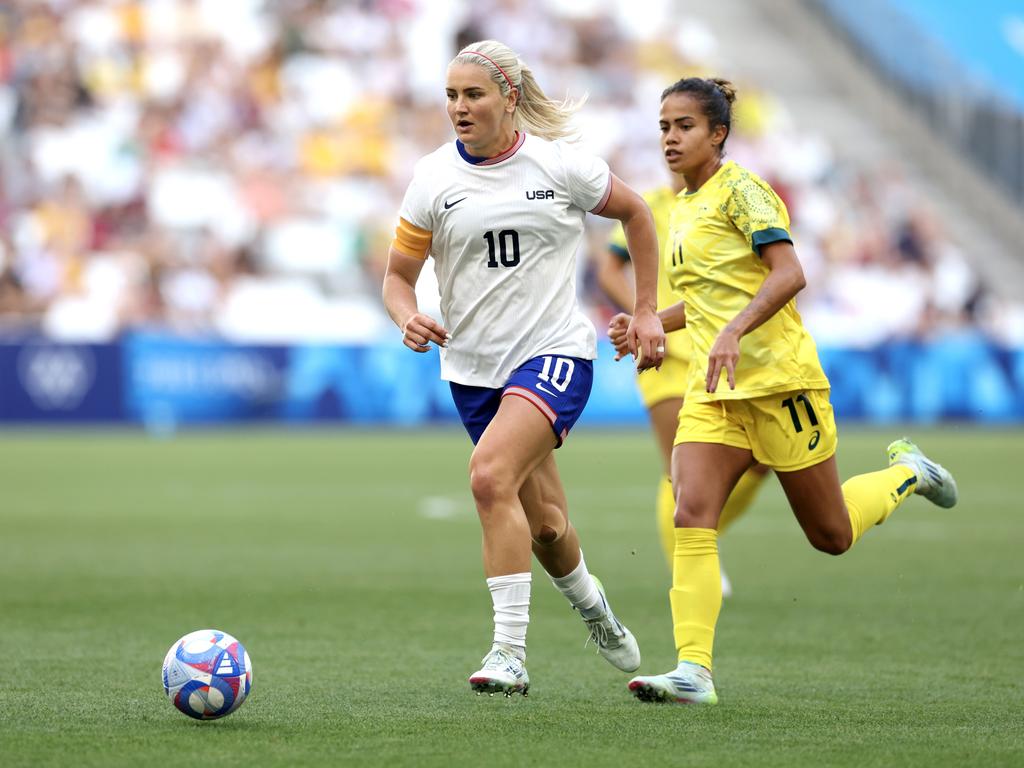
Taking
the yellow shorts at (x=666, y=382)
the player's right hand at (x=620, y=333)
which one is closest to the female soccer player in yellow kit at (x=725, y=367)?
the player's right hand at (x=620, y=333)

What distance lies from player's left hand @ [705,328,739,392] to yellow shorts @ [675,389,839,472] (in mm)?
366

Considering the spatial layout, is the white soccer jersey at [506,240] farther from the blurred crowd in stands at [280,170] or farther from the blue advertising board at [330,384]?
the blurred crowd in stands at [280,170]

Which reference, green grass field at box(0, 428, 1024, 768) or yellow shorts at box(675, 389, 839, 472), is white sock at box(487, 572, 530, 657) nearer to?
green grass field at box(0, 428, 1024, 768)

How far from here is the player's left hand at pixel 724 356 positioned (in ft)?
19.9

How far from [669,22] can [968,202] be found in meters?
6.47

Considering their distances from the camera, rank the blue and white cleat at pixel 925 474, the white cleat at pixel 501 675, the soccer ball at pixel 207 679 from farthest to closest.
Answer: the blue and white cleat at pixel 925 474 < the white cleat at pixel 501 675 < the soccer ball at pixel 207 679

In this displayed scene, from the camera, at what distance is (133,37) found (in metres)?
24.8

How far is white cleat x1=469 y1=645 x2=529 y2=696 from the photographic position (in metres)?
5.87

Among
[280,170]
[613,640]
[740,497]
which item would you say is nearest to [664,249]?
[740,497]

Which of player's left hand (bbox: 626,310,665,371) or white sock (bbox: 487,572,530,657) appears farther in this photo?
player's left hand (bbox: 626,310,665,371)

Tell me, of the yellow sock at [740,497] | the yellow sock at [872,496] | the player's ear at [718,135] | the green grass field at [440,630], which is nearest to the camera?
the green grass field at [440,630]

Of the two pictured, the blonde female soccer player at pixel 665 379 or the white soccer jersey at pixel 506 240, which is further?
the blonde female soccer player at pixel 665 379

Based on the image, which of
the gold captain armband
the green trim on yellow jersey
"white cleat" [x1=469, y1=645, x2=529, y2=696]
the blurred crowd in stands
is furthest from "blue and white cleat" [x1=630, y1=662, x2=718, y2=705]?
the blurred crowd in stands

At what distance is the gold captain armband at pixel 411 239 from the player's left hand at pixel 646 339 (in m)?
0.83
